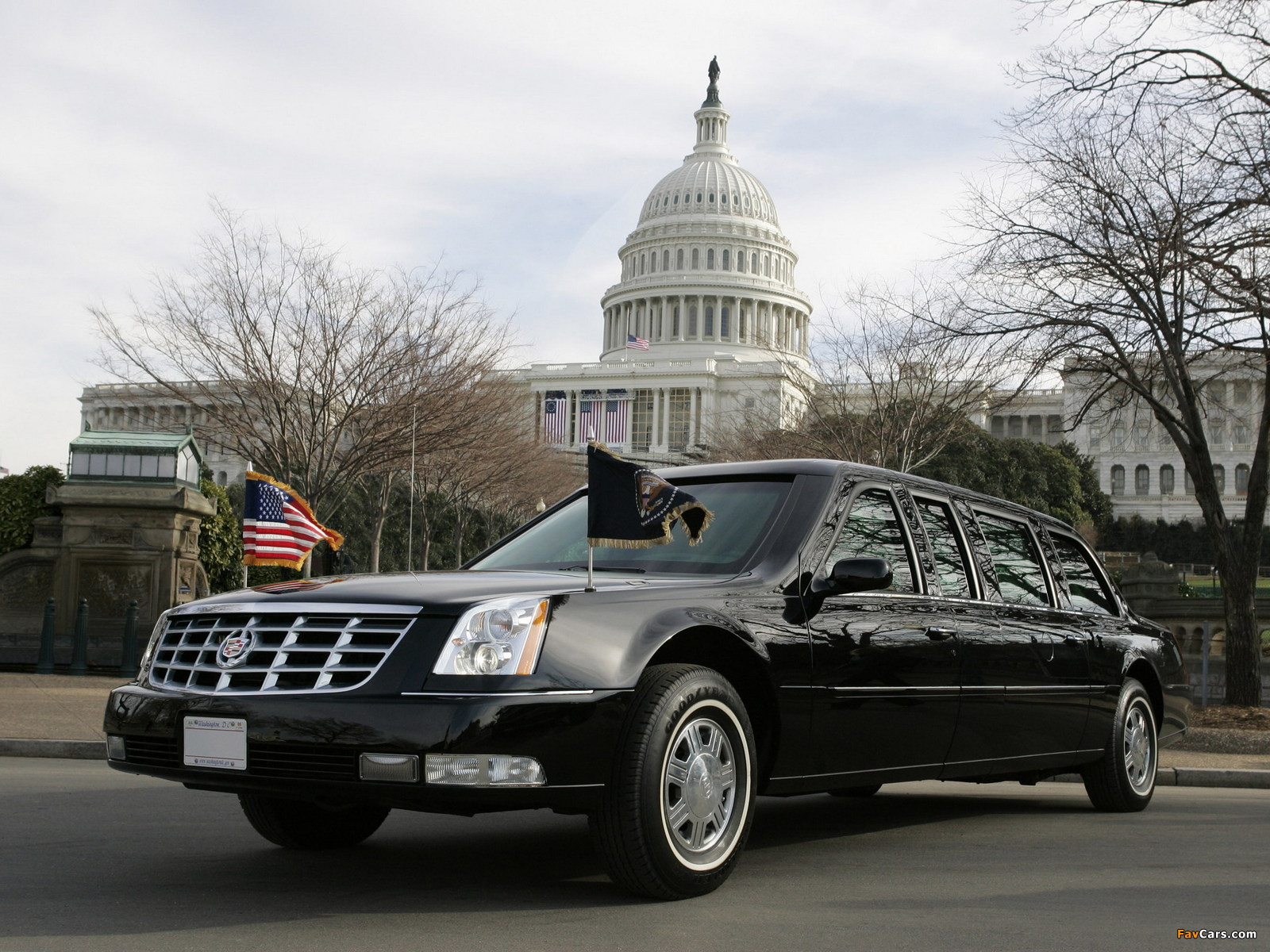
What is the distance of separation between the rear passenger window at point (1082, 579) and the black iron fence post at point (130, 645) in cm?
1210

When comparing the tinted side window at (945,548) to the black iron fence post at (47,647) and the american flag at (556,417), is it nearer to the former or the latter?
the black iron fence post at (47,647)

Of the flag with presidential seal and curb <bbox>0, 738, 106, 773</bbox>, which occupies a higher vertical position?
the flag with presidential seal

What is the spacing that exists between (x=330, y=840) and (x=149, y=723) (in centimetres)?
143

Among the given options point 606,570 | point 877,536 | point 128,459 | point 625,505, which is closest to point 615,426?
point 128,459

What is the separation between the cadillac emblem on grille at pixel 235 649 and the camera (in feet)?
14.9

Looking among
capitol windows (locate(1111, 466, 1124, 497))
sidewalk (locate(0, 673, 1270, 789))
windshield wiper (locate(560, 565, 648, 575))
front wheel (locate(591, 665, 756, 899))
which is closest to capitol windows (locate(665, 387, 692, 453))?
capitol windows (locate(1111, 466, 1124, 497))

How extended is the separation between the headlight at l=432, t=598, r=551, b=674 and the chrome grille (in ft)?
0.63

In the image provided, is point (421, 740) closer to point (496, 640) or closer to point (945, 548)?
point (496, 640)

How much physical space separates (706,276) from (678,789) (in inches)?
4623

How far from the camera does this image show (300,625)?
451 cm

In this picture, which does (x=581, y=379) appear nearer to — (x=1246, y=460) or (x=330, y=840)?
(x=1246, y=460)

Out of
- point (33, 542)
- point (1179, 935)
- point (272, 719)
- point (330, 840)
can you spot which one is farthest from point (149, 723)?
point (33, 542)

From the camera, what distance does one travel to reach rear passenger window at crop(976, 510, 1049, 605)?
7.02 metres

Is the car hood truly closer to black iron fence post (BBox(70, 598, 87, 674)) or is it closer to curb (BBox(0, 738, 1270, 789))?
curb (BBox(0, 738, 1270, 789))
